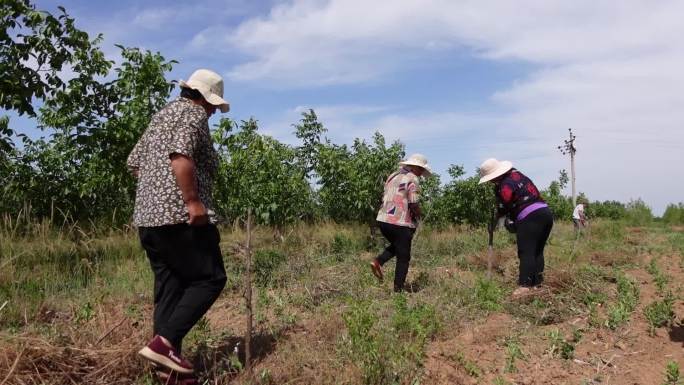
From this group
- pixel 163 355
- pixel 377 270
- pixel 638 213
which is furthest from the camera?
pixel 638 213

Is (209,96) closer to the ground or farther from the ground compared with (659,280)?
farther from the ground

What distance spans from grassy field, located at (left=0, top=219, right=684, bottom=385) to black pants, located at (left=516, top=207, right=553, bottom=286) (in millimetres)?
204

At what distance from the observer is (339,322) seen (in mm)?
3744

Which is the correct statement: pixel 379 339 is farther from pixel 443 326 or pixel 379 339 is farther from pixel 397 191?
pixel 397 191

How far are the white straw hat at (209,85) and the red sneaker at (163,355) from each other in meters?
1.21

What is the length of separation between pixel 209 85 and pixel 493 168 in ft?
10.1

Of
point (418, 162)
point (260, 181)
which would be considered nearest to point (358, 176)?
point (260, 181)

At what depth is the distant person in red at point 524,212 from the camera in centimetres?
502

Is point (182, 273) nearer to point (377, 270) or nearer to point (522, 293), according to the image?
point (377, 270)

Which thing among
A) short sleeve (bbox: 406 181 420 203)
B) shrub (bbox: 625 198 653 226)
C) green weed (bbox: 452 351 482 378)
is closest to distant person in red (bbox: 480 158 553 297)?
short sleeve (bbox: 406 181 420 203)

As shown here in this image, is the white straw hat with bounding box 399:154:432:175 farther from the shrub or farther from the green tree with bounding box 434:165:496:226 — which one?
the shrub

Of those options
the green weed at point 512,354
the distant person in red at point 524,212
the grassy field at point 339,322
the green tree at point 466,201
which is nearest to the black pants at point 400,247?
the grassy field at point 339,322

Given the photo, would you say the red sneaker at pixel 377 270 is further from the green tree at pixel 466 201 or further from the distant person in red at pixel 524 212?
the green tree at pixel 466 201

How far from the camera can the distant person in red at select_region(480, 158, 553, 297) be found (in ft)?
16.5
